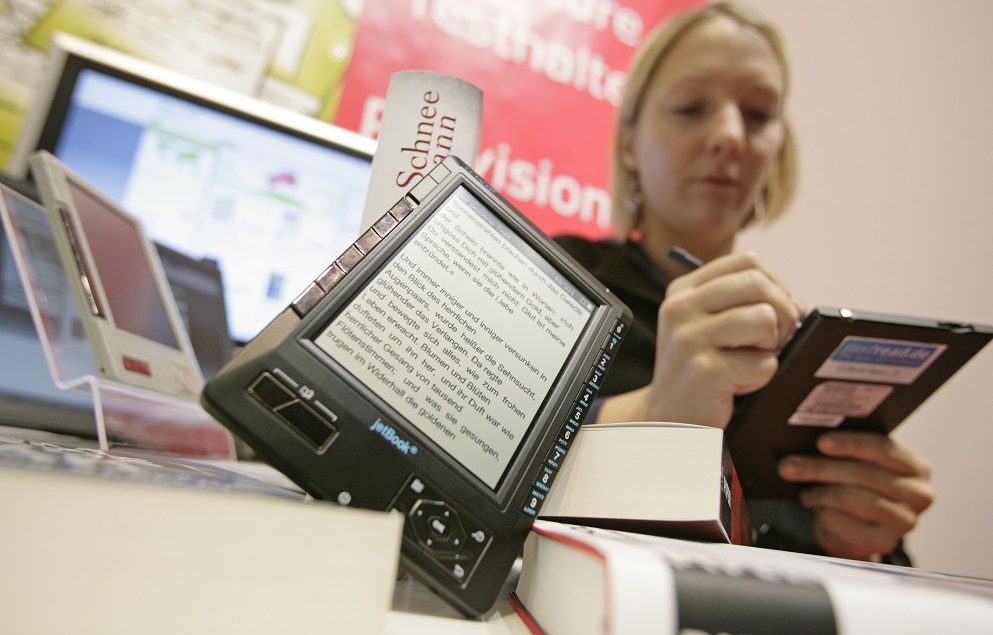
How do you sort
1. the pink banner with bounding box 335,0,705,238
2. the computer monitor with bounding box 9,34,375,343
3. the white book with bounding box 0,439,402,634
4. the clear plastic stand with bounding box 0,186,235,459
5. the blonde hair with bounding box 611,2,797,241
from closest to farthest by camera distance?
the white book with bounding box 0,439,402,634 → the clear plastic stand with bounding box 0,186,235,459 → the computer monitor with bounding box 9,34,375,343 → the blonde hair with bounding box 611,2,797,241 → the pink banner with bounding box 335,0,705,238

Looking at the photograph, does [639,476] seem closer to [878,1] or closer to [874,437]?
[874,437]

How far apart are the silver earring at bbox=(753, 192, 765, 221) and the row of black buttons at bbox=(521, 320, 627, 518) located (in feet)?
2.75


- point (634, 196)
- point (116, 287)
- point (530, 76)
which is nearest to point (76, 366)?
point (116, 287)

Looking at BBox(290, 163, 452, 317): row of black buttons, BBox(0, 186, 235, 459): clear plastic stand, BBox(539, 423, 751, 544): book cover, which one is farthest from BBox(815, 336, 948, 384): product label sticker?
BBox(0, 186, 235, 459): clear plastic stand

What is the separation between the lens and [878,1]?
139cm

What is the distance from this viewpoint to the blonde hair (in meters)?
1.01

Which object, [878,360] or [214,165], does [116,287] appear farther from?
[878,360]

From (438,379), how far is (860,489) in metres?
0.47

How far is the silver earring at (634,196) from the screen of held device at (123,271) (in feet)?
2.71

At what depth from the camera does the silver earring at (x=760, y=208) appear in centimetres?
107

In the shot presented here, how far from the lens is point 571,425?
31 cm

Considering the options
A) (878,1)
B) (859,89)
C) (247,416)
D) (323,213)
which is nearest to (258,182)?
(323,213)

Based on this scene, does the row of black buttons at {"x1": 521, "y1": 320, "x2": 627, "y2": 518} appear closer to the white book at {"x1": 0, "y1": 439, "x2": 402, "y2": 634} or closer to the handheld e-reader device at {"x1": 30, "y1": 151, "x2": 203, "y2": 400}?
the white book at {"x1": 0, "y1": 439, "x2": 402, "y2": 634}

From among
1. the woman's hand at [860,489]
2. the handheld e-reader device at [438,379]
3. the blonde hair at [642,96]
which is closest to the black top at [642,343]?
the woman's hand at [860,489]
